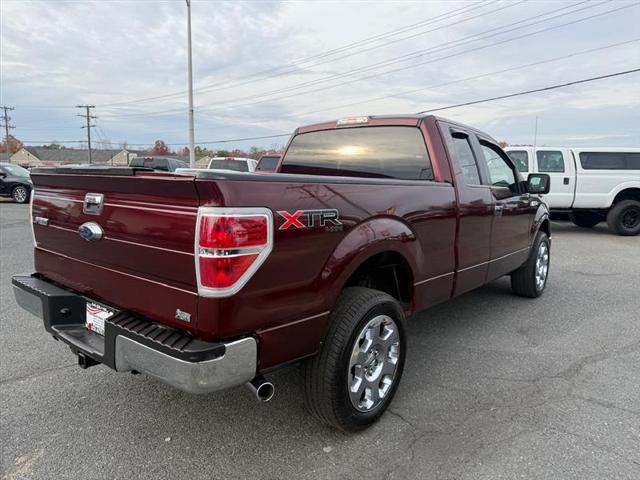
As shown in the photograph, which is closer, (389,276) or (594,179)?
(389,276)

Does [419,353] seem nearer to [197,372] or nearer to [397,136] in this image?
[397,136]

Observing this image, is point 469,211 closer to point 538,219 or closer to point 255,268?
point 538,219

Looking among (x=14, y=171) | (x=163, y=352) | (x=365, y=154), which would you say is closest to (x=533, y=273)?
(x=365, y=154)

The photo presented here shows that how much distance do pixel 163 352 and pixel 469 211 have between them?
2733 millimetres

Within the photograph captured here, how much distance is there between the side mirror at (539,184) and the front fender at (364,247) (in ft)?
8.84

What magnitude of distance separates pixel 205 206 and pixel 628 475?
2.54 metres

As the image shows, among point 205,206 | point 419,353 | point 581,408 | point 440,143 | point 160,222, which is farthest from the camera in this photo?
point 419,353

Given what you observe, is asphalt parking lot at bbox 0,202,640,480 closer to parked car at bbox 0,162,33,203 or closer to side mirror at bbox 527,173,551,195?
side mirror at bbox 527,173,551,195

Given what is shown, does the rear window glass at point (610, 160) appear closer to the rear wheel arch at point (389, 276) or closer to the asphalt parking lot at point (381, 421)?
the asphalt parking lot at point (381, 421)

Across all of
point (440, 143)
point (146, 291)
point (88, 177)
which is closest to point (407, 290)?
point (440, 143)

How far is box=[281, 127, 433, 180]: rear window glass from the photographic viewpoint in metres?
3.79

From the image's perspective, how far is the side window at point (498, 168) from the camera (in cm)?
464

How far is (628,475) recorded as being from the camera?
245cm

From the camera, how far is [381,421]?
2977 millimetres
